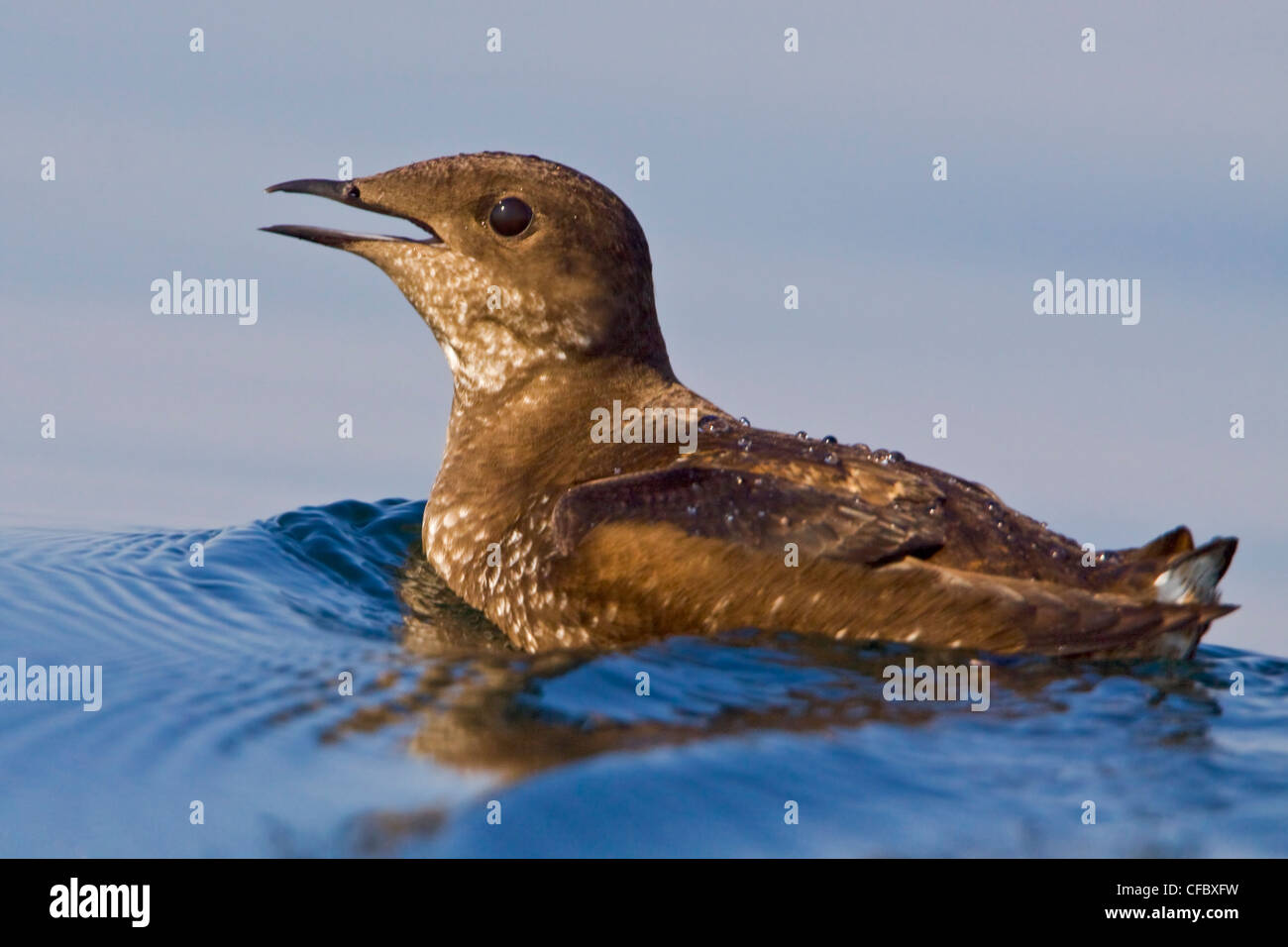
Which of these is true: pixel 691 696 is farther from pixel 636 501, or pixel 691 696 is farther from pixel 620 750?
pixel 636 501

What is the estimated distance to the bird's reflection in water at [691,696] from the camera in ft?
21.0

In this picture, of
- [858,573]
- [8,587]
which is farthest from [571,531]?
[8,587]

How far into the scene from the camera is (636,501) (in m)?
7.61

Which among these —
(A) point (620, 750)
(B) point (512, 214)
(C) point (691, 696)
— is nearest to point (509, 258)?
(B) point (512, 214)

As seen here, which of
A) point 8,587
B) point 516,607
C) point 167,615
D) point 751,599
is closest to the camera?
point 751,599

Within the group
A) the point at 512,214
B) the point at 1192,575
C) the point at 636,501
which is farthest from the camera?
the point at 512,214

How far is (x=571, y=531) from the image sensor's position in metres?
7.71

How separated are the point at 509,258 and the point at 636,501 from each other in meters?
2.12

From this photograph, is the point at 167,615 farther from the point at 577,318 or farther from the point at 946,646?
the point at 946,646

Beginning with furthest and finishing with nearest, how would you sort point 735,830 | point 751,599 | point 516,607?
point 516,607, point 751,599, point 735,830

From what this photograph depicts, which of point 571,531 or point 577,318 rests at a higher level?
point 577,318

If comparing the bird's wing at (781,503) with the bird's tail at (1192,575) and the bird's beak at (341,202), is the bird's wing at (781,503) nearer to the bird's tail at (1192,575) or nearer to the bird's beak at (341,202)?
the bird's tail at (1192,575)

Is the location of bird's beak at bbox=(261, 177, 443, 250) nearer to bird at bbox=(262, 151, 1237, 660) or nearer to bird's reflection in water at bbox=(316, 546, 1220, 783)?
bird at bbox=(262, 151, 1237, 660)

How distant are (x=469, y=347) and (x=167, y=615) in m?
2.35
